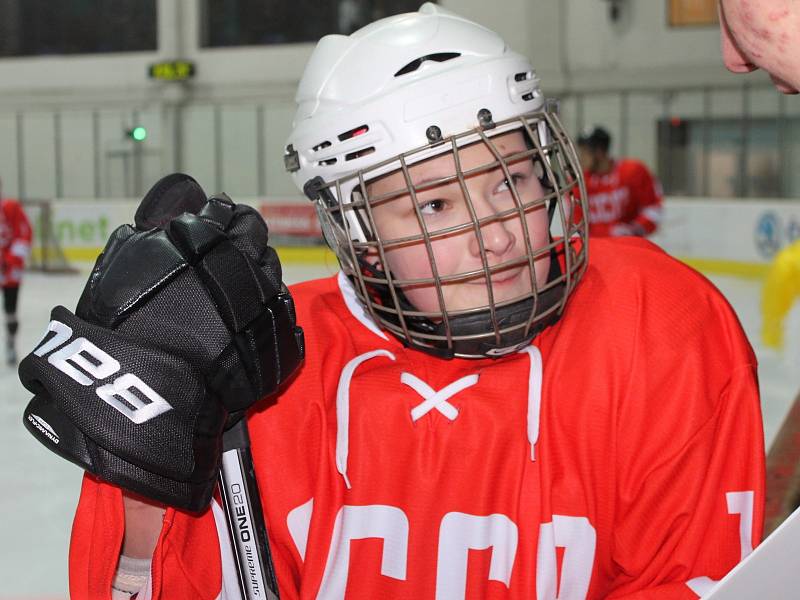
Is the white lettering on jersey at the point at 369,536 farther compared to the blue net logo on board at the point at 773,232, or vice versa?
the blue net logo on board at the point at 773,232

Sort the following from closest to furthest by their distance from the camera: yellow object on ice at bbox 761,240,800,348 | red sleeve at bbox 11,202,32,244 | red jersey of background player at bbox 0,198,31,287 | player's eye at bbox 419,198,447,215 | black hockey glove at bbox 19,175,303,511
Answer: black hockey glove at bbox 19,175,303,511
player's eye at bbox 419,198,447,215
yellow object on ice at bbox 761,240,800,348
red jersey of background player at bbox 0,198,31,287
red sleeve at bbox 11,202,32,244

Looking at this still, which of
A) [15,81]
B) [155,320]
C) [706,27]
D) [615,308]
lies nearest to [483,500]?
[615,308]

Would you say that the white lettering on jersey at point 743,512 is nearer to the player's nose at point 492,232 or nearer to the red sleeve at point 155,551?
the player's nose at point 492,232

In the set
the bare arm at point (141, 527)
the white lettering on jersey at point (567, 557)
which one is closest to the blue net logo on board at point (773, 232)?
the white lettering on jersey at point (567, 557)

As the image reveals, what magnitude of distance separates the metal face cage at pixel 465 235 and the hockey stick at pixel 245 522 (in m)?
0.19

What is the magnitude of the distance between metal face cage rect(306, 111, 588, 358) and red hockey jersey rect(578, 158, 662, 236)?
5328 millimetres

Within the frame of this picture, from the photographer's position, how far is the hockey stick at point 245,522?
953 millimetres

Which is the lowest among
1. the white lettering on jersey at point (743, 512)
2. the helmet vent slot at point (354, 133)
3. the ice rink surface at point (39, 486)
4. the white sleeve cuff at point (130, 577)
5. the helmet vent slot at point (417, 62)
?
the ice rink surface at point (39, 486)

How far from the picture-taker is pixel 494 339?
98cm

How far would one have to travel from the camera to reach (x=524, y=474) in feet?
3.11

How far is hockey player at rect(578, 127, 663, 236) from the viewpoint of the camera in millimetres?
6262

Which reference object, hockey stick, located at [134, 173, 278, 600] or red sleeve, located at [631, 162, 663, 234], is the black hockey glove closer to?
hockey stick, located at [134, 173, 278, 600]

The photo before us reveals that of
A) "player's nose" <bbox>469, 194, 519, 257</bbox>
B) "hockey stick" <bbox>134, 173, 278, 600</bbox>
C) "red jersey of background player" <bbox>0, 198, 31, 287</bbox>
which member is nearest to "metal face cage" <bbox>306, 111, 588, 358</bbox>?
"player's nose" <bbox>469, 194, 519, 257</bbox>

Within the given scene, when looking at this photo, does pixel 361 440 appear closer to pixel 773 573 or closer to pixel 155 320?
pixel 155 320
